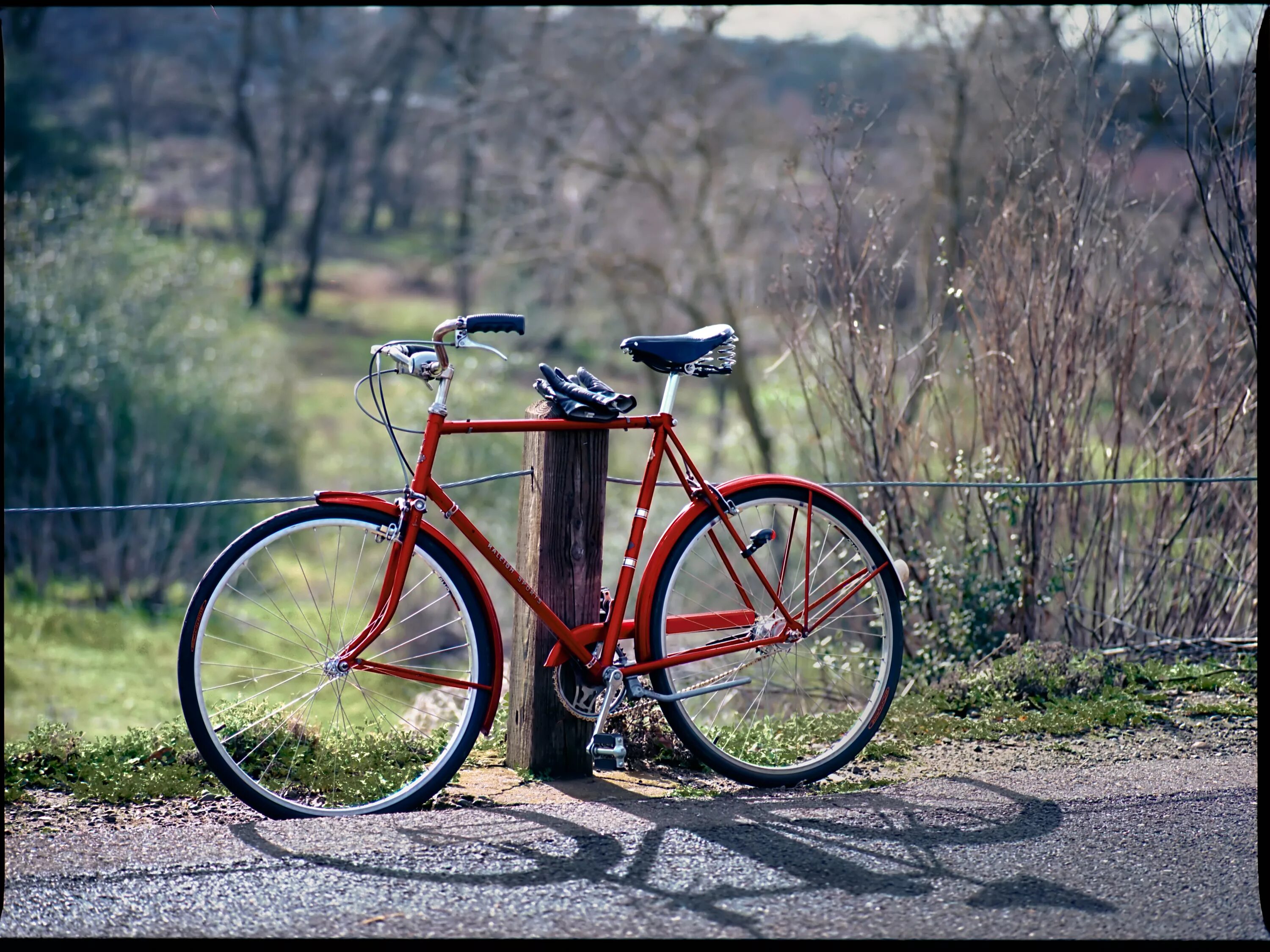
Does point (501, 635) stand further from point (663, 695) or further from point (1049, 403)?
point (1049, 403)

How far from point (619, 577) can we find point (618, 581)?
5 centimetres

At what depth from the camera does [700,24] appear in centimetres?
1920

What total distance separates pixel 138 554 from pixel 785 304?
599 inches

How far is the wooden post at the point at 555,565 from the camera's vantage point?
3.69 m

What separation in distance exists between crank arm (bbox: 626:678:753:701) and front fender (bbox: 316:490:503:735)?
0.37 metres

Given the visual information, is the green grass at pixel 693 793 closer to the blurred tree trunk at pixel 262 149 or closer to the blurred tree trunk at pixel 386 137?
the blurred tree trunk at pixel 386 137

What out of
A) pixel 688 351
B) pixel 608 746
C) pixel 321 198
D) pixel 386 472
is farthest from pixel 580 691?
pixel 321 198

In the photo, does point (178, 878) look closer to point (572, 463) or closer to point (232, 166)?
point (572, 463)

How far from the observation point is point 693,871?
3027 mm

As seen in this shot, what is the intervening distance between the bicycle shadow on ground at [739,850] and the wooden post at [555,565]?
313 mm

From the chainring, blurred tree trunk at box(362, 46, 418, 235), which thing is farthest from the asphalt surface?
blurred tree trunk at box(362, 46, 418, 235)

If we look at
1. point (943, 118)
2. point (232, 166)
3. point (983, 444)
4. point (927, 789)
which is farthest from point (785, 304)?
point (232, 166)

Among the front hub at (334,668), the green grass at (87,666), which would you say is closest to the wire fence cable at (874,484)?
the front hub at (334,668)

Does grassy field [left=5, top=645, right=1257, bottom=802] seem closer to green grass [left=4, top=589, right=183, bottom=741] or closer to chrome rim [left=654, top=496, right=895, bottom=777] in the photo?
chrome rim [left=654, top=496, right=895, bottom=777]
